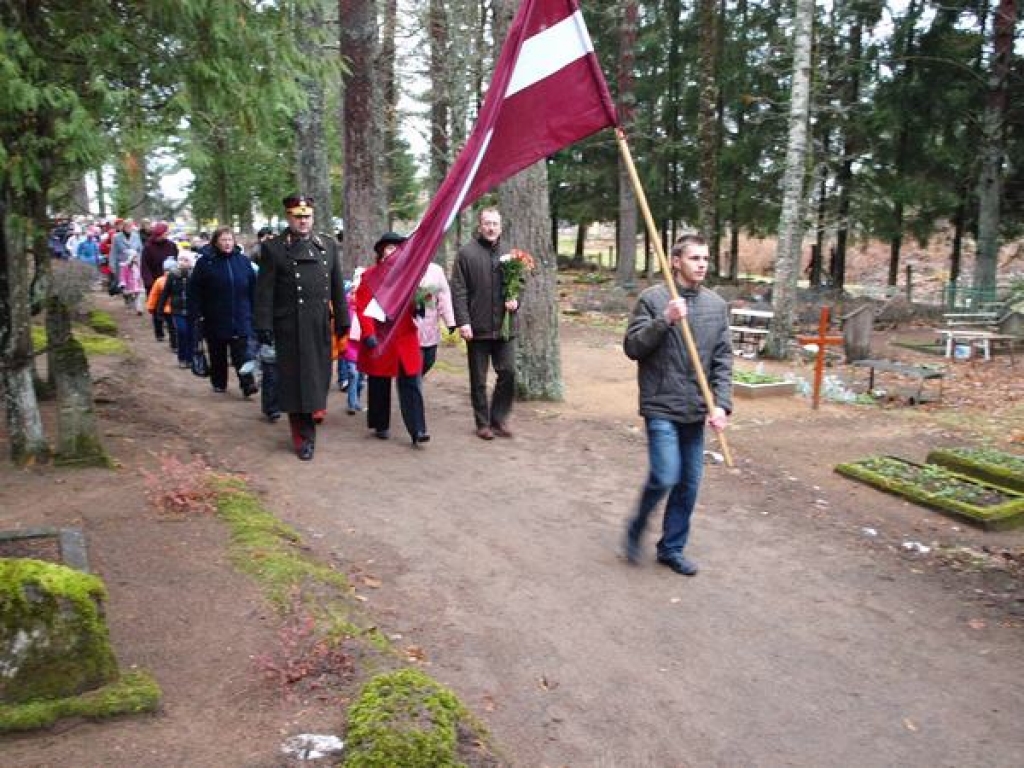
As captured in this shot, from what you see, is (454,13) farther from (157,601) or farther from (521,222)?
(157,601)

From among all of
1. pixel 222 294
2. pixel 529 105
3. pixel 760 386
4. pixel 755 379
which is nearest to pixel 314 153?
pixel 222 294

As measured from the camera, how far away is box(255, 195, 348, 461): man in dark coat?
7.69 m

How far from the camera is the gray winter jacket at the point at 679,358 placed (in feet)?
17.9

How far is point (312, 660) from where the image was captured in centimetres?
392

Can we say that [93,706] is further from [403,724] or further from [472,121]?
[472,121]

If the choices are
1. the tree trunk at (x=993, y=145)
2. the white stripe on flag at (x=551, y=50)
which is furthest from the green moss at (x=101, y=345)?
the tree trunk at (x=993, y=145)

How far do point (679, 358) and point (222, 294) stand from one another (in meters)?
6.61

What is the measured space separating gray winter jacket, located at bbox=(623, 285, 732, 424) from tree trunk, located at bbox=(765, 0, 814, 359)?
1190cm

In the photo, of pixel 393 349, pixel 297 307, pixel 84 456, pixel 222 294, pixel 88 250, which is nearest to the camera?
pixel 84 456

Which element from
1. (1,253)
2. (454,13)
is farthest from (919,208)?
(1,253)

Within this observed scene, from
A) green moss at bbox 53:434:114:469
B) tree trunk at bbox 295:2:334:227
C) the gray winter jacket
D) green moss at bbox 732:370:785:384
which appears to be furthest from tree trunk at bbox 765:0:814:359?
green moss at bbox 53:434:114:469

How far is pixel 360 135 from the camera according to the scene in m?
13.5

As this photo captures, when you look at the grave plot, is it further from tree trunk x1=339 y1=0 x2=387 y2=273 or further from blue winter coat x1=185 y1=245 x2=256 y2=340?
blue winter coat x1=185 y1=245 x2=256 y2=340

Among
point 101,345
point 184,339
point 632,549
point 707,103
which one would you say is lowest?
point 632,549
